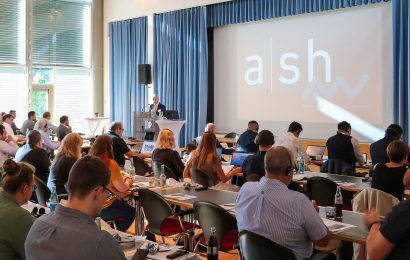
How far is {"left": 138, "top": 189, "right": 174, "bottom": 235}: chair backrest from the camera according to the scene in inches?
194

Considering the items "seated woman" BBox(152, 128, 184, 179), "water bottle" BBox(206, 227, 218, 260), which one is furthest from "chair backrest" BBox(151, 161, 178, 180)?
"water bottle" BBox(206, 227, 218, 260)

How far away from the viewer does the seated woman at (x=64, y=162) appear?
5918 millimetres

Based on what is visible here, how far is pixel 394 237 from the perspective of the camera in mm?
2641

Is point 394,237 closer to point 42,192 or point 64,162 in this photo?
point 64,162

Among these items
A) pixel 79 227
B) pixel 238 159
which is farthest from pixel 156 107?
pixel 79 227

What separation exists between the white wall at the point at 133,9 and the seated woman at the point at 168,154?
6679 mm

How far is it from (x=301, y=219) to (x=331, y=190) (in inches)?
99.3

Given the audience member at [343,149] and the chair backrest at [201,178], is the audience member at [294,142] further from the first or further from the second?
the chair backrest at [201,178]

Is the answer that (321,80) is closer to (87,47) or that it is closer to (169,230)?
(169,230)

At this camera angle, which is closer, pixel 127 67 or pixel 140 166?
pixel 140 166

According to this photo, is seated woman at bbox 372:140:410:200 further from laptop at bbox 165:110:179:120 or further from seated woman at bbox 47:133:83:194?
laptop at bbox 165:110:179:120

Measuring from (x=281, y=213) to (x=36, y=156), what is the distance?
4.46 m

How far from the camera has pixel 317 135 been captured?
37.7ft

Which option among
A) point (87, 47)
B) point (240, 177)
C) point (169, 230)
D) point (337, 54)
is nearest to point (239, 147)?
point (240, 177)
